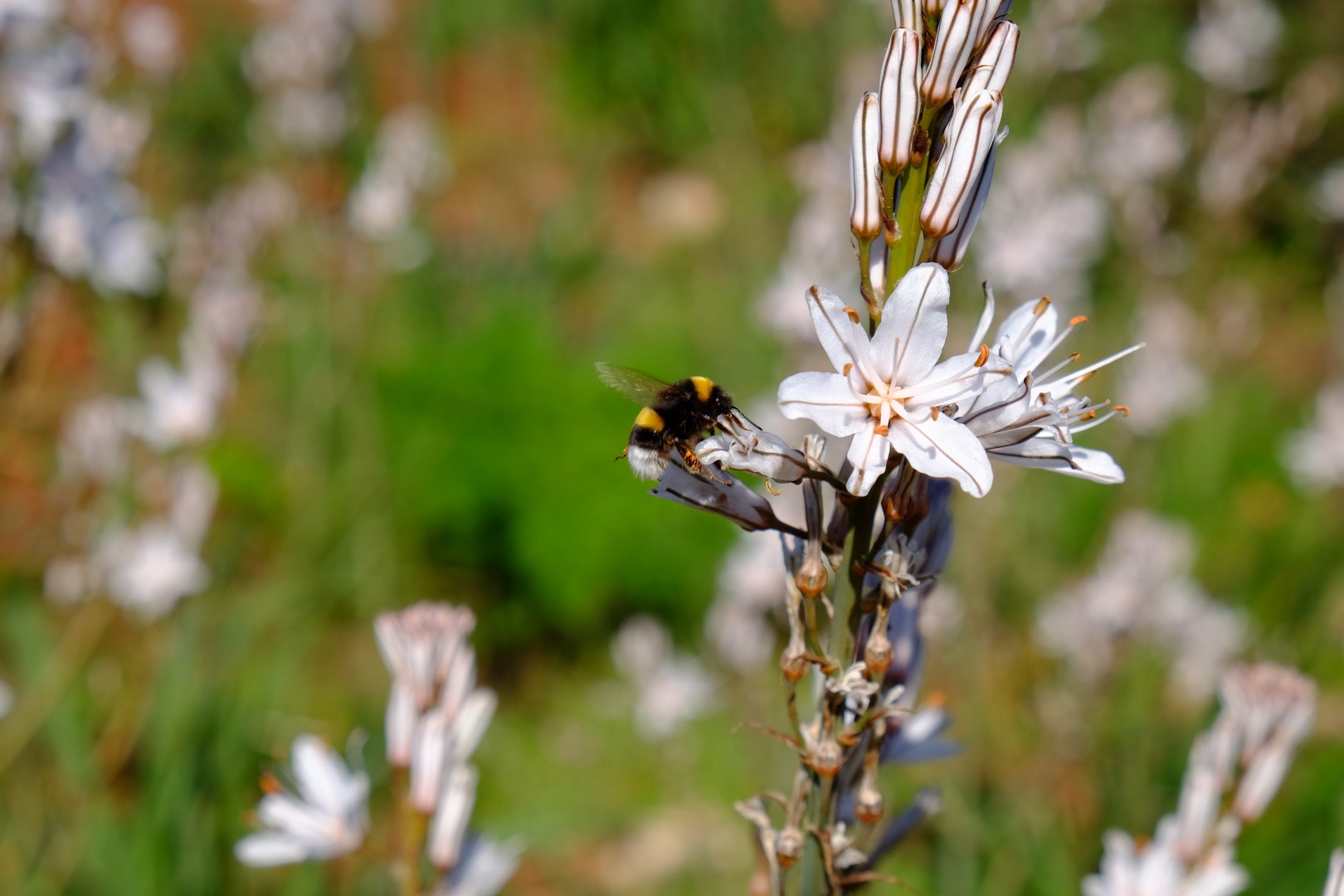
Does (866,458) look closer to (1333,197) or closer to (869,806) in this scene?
(869,806)

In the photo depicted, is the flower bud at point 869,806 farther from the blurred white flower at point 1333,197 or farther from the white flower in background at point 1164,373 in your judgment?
the blurred white flower at point 1333,197

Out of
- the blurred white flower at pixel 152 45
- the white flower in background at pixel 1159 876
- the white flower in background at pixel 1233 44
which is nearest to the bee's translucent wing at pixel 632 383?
the white flower in background at pixel 1159 876

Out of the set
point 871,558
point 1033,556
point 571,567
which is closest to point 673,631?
point 571,567

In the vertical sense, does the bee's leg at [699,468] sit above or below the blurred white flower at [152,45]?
below

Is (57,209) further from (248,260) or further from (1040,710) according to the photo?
(1040,710)

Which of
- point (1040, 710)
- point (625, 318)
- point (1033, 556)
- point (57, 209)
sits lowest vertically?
point (1040, 710)

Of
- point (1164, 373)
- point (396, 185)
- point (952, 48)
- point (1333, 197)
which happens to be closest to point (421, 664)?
point (952, 48)

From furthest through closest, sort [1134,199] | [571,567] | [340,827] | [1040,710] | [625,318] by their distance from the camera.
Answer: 1. [625,318]
2. [1134,199]
3. [571,567]
4. [1040,710]
5. [340,827]

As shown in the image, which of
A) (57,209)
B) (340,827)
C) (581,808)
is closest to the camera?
(340,827)
